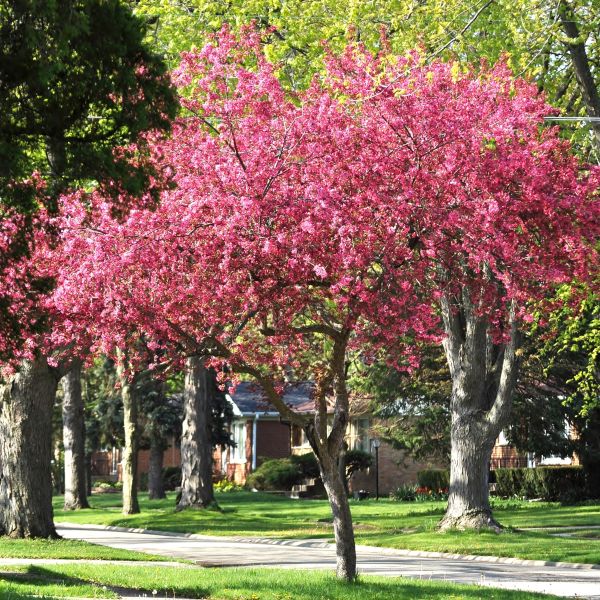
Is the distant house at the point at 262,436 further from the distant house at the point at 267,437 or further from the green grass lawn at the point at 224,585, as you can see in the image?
the green grass lawn at the point at 224,585

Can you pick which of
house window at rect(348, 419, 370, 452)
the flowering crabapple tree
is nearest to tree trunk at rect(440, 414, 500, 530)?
the flowering crabapple tree

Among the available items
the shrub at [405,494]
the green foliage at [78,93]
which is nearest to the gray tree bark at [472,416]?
the green foliage at [78,93]

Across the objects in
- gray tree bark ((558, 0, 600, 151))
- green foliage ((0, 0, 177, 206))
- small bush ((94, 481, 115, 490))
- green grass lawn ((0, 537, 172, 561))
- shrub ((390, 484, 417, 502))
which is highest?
gray tree bark ((558, 0, 600, 151))

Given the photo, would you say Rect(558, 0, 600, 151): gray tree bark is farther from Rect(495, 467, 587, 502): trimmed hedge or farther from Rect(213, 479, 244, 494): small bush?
Rect(213, 479, 244, 494): small bush

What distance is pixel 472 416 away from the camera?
1074 inches

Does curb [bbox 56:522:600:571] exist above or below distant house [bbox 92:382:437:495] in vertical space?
below

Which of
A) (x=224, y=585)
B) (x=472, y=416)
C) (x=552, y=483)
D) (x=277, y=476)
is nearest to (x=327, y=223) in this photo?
(x=224, y=585)

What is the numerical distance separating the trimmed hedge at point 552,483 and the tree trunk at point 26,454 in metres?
22.3

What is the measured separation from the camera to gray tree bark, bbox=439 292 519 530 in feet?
88.1

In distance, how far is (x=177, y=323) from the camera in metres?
15.1

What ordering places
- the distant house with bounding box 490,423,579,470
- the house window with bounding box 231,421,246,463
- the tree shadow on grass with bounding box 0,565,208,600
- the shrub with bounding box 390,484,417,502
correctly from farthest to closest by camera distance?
the house window with bounding box 231,421,246,463
the distant house with bounding box 490,423,579,470
the shrub with bounding box 390,484,417,502
the tree shadow on grass with bounding box 0,565,208,600

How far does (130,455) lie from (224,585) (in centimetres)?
2327

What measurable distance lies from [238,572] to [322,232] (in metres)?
5.89

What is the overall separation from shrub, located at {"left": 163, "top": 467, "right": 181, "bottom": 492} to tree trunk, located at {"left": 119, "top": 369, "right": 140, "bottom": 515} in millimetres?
20804
